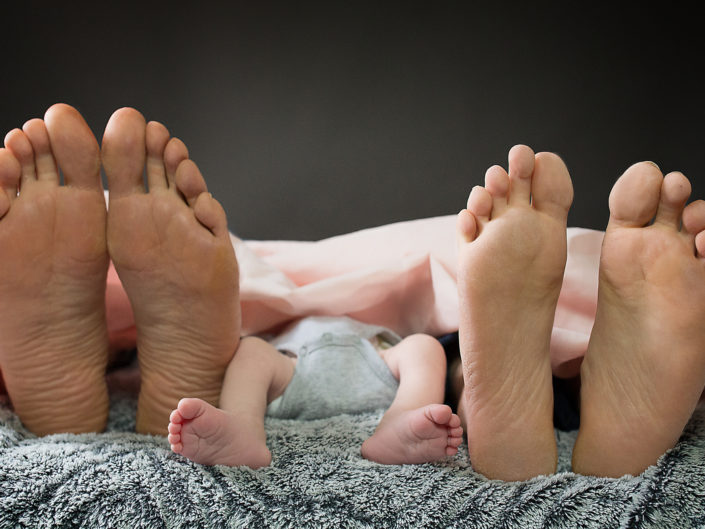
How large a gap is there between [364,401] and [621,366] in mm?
321

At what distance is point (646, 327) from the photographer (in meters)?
0.64

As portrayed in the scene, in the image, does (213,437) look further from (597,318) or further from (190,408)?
(597,318)

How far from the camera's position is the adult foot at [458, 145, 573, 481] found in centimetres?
65

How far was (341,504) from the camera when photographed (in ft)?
1.81

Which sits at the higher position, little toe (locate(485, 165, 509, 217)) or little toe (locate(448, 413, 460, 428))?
little toe (locate(485, 165, 509, 217))

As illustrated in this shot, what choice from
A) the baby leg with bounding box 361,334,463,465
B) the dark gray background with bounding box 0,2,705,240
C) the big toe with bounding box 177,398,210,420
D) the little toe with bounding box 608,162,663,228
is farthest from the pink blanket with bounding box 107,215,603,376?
the dark gray background with bounding box 0,2,705,240

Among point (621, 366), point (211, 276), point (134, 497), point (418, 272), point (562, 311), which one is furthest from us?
point (418, 272)

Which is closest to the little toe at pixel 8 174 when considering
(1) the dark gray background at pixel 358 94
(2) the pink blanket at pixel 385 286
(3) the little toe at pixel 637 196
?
(2) the pink blanket at pixel 385 286

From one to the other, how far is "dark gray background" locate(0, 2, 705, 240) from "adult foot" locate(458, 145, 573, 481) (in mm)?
952

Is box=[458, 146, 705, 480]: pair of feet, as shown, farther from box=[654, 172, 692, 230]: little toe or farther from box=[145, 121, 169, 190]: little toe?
box=[145, 121, 169, 190]: little toe

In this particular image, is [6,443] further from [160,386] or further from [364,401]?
[364,401]

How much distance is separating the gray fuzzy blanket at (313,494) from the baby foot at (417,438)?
18mm

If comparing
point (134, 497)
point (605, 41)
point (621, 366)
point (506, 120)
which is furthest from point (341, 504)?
point (605, 41)

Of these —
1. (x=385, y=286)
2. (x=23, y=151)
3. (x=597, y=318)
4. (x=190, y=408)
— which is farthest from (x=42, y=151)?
(x=597, y=318)
